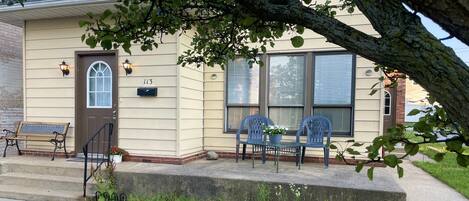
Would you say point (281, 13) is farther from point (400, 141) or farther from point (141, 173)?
point (141, 173)

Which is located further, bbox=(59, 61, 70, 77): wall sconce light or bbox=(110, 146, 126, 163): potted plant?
bbox=(59, 61, 70, 77): wall sconce light

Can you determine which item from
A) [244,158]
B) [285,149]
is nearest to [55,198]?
[244,158]

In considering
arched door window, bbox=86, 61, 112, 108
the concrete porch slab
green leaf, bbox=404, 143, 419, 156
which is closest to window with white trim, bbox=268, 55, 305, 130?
the concrete porch slab

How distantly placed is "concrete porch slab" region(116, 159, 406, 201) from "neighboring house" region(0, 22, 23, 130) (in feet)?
11.8

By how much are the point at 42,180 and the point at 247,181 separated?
3175 millimetres

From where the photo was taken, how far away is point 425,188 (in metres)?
5.41

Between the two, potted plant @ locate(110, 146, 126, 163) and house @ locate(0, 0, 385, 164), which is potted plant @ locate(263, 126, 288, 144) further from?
potted plant @ locate(110, 146, 126, 163)

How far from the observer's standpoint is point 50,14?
6238 mm

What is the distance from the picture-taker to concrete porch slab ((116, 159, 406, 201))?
14.2 ft

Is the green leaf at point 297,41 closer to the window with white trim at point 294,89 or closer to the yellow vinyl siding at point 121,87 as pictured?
the yellow vinyl siding at point 121,87

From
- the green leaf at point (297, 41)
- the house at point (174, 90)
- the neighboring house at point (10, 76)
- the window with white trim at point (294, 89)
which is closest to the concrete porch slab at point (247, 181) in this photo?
the house at point (174, 90)

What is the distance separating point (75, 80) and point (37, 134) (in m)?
1.20

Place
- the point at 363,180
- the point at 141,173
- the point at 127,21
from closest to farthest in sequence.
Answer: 1. the point at 127,21
2. the point at 363,180
3. the point at 141,173

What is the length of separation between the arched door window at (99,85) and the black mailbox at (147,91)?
0.69m
